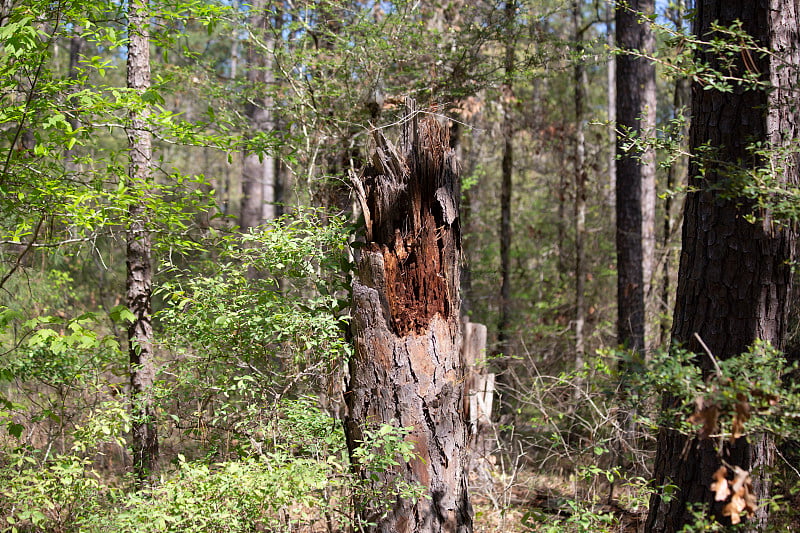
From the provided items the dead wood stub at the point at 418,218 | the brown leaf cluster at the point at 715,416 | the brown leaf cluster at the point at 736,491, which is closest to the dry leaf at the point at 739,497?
the brown leaf cluster at the point at 736,491

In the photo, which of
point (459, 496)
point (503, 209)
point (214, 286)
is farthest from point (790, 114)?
point (503, 209)

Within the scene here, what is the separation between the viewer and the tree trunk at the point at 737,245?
352cm

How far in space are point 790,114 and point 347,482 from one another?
360 centimetres

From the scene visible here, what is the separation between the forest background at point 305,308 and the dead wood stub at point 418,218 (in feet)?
0.67

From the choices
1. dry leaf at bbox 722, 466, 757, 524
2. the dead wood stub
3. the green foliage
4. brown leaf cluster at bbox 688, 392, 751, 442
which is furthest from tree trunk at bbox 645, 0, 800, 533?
the green foliage

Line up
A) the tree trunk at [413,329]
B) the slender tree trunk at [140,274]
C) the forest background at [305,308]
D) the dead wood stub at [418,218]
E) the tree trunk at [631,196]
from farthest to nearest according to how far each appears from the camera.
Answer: the tree trunk at [631,196]
the slender tree trunk at [140,274]
the dead wood stub at [418,218]
the tree trunk at [413,329]
the forest background at [305,308]

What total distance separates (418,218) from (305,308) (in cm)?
113

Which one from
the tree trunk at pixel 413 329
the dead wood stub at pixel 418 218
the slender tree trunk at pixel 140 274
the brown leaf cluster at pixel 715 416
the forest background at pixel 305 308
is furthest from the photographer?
the slender tree trunk at pixel 140 274

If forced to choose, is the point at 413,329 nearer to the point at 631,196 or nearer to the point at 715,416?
the point at 715,416

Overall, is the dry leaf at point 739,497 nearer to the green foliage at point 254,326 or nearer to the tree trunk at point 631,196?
the green foliage at point 254,326

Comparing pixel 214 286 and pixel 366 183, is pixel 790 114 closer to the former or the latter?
pixel 366 183

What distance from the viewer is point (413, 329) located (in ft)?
15.0

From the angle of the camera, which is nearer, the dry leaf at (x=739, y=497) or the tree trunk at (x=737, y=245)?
the dry leaf at (x=739, y=497)

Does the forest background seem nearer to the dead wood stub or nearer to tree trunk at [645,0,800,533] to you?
tree trunk at [645,0,800,533]
